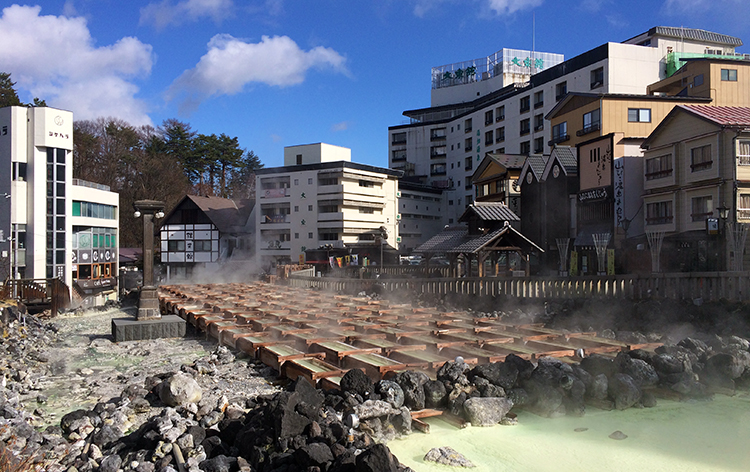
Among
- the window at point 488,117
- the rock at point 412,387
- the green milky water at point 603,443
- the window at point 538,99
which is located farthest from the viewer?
the window at point 488,117

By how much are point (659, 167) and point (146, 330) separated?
22942mm

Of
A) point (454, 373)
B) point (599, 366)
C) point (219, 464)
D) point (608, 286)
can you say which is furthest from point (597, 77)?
point (219, 464)

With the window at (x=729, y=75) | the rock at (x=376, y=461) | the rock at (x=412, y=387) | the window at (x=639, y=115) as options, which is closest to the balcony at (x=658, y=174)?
the window at (x=639, y=115)

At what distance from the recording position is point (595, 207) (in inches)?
1073

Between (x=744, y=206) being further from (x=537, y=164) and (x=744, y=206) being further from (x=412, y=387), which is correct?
(x=412, y=387)

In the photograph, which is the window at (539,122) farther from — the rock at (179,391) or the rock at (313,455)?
the rock at (313,455)

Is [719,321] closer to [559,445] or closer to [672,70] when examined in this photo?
[559,445]

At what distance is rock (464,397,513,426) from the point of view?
6.68m

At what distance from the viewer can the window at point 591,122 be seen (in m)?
28.4

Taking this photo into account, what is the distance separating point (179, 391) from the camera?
729 cm

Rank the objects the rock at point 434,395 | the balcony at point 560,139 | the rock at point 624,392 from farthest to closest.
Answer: the balcony at point 560,139
the rock at point 624,392
the rock at point 434,395

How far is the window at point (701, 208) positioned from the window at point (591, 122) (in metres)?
7.67

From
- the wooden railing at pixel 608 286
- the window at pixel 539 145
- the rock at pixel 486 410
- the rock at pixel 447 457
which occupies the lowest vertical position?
the rock at pixel 447 457

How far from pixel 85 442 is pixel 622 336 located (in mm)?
10740
